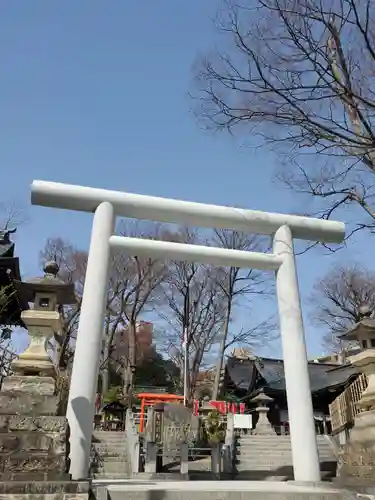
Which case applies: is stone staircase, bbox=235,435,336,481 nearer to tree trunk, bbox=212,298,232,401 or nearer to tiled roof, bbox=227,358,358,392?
tree trunk, bbox=212,298,232,401

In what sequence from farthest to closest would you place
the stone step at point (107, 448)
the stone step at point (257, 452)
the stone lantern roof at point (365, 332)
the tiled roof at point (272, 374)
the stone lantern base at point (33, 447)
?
1. the tiled roof at point (272, 374)
2. the stone step at point (257, 452)
3. the stone step at point (107, 448)
4. the stone lantern roof at point (365, 332)
5. the stone lantern base at point (33, 447)

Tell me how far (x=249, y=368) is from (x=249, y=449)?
10594 mm

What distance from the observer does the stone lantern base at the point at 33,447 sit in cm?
408

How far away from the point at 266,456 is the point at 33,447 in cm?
1348

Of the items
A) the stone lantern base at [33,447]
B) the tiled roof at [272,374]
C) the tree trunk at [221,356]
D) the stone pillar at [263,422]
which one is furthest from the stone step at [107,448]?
the stone lantern base at [33,447]

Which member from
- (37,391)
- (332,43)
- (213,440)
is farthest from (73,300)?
(213,440)

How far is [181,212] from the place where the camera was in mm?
7117

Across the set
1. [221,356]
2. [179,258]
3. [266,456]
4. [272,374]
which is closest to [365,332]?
[179,258]

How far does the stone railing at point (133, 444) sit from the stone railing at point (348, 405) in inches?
252

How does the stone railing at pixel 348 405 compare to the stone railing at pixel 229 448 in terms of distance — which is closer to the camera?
the stone railing at pixel 348 405

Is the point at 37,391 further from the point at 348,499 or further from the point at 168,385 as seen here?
the point at 168,385

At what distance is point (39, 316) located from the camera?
5.80 meters

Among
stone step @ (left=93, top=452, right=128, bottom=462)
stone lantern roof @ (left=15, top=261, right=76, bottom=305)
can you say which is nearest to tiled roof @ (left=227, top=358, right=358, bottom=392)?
stone step @ (left=93, top=452, right=128, bottom=462)

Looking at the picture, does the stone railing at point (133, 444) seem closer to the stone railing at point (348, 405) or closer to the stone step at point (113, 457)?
the stone step at point (113, 457)
